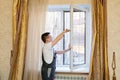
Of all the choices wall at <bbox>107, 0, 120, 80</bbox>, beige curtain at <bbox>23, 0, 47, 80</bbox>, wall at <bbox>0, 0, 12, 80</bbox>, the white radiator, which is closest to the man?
beige curtain at <bbox>23, 0, 47, 80</bbox>

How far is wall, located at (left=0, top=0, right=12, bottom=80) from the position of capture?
168 inches

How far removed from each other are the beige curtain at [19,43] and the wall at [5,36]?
23 centimetres

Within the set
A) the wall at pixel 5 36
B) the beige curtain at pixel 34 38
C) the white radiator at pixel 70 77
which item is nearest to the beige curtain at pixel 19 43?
the beige curtain at pixel 34 38

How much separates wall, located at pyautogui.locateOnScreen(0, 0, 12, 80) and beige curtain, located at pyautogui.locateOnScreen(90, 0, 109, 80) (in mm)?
1519

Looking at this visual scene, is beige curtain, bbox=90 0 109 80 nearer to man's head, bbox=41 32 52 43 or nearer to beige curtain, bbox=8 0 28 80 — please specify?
man's head, bbox=41 32 52 43

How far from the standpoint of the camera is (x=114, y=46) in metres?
4.02

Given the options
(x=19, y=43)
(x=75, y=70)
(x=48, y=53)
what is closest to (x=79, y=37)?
(x=75, y=70)

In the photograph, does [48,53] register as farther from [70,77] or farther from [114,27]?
[114,27]

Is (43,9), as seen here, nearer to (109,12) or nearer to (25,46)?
(25,46)

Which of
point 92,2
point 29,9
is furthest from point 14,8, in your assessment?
point 92,2

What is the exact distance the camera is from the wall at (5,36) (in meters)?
4.27

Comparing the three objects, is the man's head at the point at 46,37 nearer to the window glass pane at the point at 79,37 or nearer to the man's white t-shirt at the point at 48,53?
the man's white t-shirt at the point at 48,53

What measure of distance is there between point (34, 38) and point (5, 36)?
598 mm

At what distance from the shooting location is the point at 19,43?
4062mm
